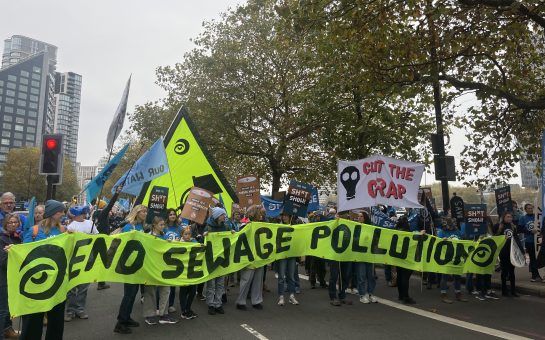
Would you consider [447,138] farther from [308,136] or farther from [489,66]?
[308,136]

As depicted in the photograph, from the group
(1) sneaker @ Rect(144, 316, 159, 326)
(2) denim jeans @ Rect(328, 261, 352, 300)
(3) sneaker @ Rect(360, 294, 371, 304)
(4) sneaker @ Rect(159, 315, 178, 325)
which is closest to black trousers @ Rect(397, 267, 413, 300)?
(3) sneaker @ Rect(360, 294, 371, 304)

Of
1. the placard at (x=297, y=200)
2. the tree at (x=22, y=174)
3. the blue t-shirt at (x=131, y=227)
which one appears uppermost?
the tree at (x=22, y=174)

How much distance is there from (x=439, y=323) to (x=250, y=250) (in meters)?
3.55

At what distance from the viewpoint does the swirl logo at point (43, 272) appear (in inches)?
210

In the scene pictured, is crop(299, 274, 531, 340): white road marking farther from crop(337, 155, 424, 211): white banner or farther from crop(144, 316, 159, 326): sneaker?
crop(144, 316, 159, 326): sneaker

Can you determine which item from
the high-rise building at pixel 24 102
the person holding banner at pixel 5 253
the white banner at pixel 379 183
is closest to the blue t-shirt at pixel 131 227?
the person holding banner at pixel 5 253

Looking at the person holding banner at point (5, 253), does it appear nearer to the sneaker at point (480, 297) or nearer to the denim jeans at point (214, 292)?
the denim jeans at point (214, 292)

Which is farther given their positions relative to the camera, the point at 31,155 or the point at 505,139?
the point at 31,155

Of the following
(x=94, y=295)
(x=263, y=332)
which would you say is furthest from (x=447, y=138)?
(x=94, y=295)

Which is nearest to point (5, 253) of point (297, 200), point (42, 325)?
point (42, 325)

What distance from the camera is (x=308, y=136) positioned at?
20859 mm

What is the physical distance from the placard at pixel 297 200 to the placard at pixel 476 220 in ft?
11.8

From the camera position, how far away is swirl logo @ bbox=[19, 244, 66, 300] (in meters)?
5.32

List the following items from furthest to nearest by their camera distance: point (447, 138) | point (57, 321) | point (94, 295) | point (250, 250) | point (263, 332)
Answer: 1. point (447, 138)
2. point (94, 295)
3. point (250, 250)
4. point (263, 332)
5. point (57, 321)
